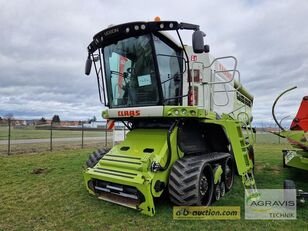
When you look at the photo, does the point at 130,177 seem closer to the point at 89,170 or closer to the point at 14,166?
the point at 89,170

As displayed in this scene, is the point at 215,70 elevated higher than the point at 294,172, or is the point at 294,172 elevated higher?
the point at 215,70

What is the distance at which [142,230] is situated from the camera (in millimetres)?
3971

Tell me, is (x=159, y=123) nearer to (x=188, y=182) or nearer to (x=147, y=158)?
(x=147, y=158)

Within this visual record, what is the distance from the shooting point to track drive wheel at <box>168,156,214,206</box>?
14.6 feet

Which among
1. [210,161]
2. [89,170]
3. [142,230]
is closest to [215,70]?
[210,161]

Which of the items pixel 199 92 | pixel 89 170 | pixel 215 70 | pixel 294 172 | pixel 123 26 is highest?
pixel 123 26

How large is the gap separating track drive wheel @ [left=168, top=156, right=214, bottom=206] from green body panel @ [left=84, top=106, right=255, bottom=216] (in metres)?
0.22

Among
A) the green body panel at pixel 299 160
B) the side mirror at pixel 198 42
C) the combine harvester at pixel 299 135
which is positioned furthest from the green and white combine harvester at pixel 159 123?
the green body panel at pixel 299 160

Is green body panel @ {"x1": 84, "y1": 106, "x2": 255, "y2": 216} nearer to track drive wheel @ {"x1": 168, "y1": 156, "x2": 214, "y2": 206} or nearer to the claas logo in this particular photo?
track drive wheel @ {"x1": 168, "y1": 156, "x2": 214, "y2": 206}

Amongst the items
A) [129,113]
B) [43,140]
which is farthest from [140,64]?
[43,140]

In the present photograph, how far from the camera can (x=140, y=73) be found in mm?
5426

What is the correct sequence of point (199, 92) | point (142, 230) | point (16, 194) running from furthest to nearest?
point (199, 92) → point (16, 194) → point (142, 230)

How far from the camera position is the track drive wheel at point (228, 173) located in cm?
602

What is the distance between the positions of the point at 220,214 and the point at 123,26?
384cm
